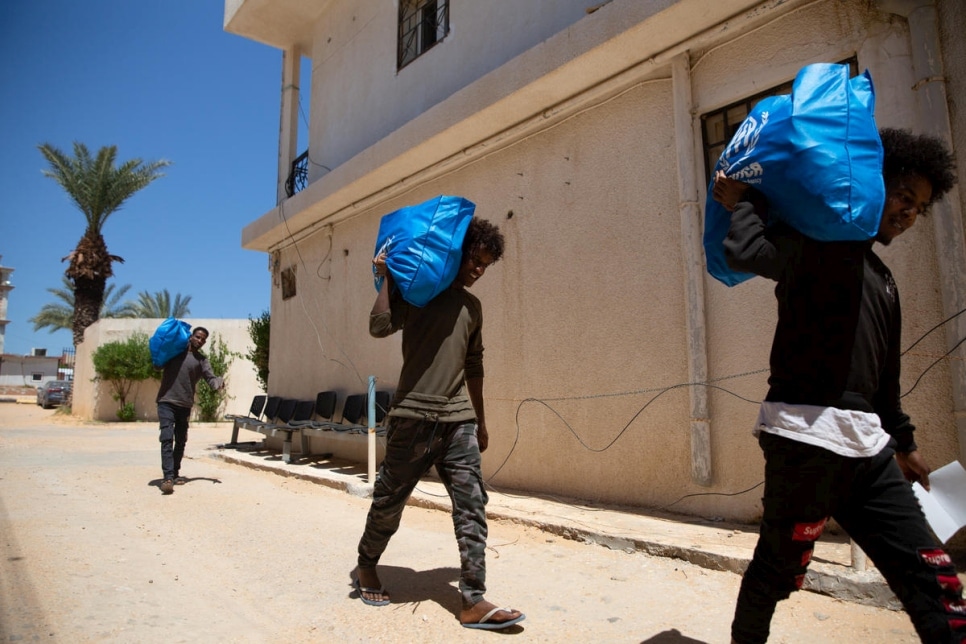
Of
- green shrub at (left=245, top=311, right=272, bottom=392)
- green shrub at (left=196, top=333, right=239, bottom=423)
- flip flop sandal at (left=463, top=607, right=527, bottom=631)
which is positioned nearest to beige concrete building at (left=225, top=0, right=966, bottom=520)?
flip flop sandal at (left=463, top=607, right=527, bottom=631)

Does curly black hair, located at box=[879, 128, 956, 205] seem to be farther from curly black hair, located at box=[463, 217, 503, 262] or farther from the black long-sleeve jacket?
curly black hair, located at box=[463, 217, 503, 262]

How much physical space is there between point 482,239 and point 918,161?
1707 millimetres

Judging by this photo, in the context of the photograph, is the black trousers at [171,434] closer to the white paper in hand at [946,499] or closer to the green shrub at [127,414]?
the white paper in hand at [946,499]

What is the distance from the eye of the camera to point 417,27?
8.23 metres

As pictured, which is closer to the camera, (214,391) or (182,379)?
(182,379)

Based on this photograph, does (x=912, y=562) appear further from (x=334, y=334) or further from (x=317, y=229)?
(x=317, y=229)

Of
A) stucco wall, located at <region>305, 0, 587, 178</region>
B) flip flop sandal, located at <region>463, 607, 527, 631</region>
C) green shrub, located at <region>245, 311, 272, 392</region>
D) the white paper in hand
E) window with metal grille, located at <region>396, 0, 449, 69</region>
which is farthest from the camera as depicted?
green shrub, located at <region>245, 311, 272, 392</region>

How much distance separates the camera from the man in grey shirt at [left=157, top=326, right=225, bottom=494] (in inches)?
253

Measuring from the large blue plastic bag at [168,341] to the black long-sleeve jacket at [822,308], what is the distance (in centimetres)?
603

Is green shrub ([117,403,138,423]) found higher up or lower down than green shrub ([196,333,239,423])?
lower down

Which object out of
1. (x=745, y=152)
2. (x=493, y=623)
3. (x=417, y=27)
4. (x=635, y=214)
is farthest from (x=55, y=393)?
(x=745, y=152)

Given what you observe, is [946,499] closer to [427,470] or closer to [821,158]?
[821,158]

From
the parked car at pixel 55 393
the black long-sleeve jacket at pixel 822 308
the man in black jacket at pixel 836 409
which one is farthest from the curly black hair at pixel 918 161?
the parked car at pixel 55 393

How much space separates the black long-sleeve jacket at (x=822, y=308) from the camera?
Answer: 1798 mm
